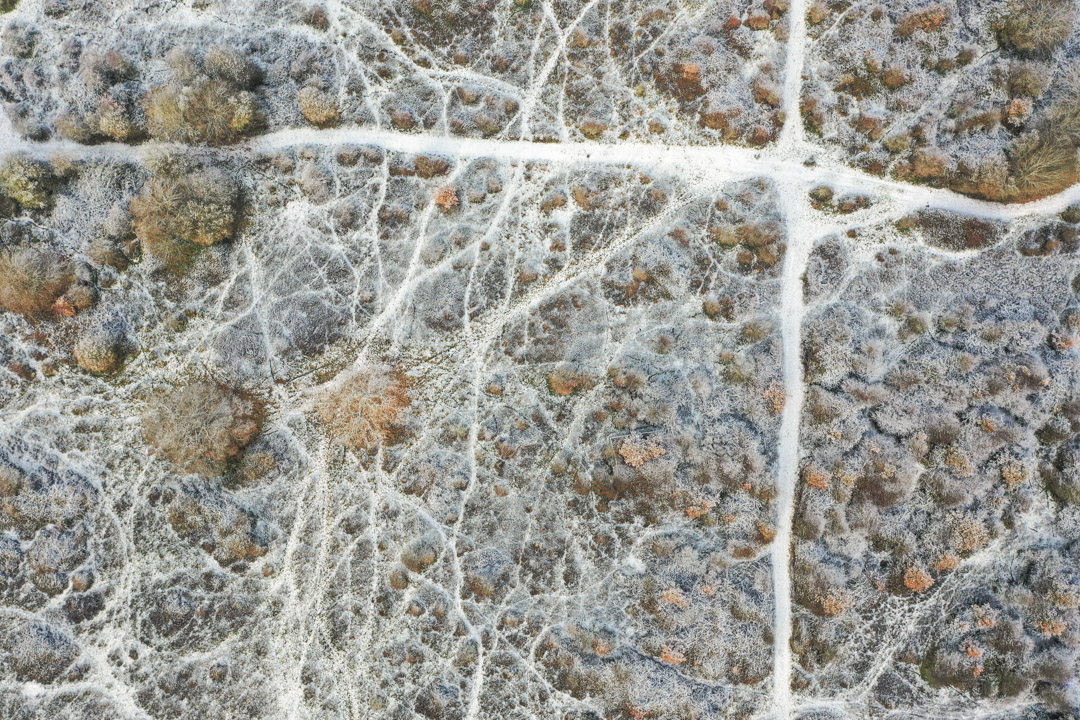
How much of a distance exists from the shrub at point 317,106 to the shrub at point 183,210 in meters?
2.85

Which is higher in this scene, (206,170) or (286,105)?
(286,105)

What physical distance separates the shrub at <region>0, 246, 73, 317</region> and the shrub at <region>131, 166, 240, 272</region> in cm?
242

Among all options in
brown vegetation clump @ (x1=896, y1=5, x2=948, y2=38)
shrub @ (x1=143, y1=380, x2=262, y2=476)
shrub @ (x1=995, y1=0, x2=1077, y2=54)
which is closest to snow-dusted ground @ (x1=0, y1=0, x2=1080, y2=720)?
shrub @ (x1=143, y1=380, x2=262, y2=476)

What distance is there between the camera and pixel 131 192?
17.6m

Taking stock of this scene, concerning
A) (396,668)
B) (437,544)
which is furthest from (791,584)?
(396,668)

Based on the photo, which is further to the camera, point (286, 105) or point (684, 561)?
point (286, 105)

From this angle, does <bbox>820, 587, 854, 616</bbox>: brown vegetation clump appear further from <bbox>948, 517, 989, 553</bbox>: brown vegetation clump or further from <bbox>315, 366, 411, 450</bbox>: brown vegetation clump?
<bbox>315, 366, 411, 450</bbox>: brown vegetation clump

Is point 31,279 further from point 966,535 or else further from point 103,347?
point 966,535

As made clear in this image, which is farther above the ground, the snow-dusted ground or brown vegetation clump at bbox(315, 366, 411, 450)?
the snow-dusted ground

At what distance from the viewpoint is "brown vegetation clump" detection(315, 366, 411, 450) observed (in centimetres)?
1731

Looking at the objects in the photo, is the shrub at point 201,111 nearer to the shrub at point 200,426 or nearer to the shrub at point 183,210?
the shrub at point 183,210

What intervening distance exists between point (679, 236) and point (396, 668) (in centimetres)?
1391

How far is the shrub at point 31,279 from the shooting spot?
673 inches

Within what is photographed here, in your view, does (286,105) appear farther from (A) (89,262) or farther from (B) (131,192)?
(A) (89,262)
